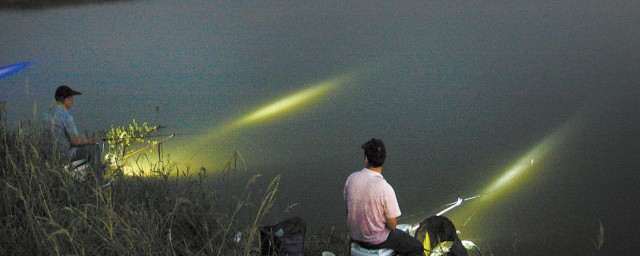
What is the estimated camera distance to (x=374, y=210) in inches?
140

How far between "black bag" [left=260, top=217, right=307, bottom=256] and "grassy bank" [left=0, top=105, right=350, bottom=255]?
20cm

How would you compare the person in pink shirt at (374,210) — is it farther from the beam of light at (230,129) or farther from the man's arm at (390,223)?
the beam of light at (230,129)

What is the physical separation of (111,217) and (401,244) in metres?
1.61

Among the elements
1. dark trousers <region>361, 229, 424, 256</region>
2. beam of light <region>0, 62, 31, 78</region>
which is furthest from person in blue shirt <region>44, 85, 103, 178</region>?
beam of light <region>0, 62, 31, 78</region>

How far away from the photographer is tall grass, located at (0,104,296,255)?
2625 millimetres

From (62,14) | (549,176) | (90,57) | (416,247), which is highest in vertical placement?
(62,14)

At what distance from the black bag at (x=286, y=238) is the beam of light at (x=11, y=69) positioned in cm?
1210

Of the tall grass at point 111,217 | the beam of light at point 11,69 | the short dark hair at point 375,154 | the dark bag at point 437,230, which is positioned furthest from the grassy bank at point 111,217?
the beam of light at point 11,69

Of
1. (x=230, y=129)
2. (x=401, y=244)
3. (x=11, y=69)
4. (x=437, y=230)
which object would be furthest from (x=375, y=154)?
(x=11, y=69)

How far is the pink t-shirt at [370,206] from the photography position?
355 cm

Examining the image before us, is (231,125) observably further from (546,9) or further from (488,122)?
(546,9)

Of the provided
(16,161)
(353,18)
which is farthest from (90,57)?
(16,161)

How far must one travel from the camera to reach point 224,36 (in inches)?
721

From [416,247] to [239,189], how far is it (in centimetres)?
346
